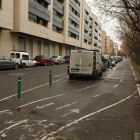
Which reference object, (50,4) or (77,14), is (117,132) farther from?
(77,14)

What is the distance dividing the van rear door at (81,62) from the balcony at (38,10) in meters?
18.4

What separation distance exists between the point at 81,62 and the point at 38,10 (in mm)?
21065

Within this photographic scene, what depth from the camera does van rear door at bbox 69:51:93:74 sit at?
12836 millimetres

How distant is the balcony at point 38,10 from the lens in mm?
28766

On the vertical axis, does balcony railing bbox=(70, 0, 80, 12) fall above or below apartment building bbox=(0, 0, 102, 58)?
above

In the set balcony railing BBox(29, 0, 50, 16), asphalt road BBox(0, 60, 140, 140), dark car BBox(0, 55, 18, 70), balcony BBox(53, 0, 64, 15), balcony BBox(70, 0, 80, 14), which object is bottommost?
asphalt road BBox(0, 60, 140, 140)

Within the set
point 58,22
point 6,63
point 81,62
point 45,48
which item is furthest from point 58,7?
point 81,62

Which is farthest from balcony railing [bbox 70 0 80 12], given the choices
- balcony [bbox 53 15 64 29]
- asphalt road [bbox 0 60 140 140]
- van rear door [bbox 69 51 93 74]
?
asphalt road [bbox 0 60 140 140]

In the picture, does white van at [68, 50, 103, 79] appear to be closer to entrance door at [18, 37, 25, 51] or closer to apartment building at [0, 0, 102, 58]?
apartment building at [0, 0, 102, 58]

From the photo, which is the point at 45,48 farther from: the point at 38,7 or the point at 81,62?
the point at 81,62

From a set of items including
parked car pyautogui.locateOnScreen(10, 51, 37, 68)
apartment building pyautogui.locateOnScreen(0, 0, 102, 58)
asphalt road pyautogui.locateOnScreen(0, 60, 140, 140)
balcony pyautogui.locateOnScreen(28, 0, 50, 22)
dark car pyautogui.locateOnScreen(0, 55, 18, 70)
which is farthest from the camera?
balcony pyautogui.locateOnScreen(28, 0, 50, 22)

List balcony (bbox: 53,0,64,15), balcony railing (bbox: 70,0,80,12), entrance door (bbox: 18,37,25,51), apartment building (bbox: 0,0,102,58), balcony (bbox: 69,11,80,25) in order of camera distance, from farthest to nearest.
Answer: balcony railing (bbox: 70,0,80,12) → balcony (bbox: 69,11,80,25) → balcony (bbox: 53,0,64,15) → entrance door (bbox: 18,37,25,51) → apartment building (bbox: 0,0,102,58)

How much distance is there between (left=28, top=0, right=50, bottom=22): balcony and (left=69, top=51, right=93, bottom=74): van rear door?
1840cm

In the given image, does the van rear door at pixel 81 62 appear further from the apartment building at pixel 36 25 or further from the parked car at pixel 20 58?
the parked car at pixel 20 58
